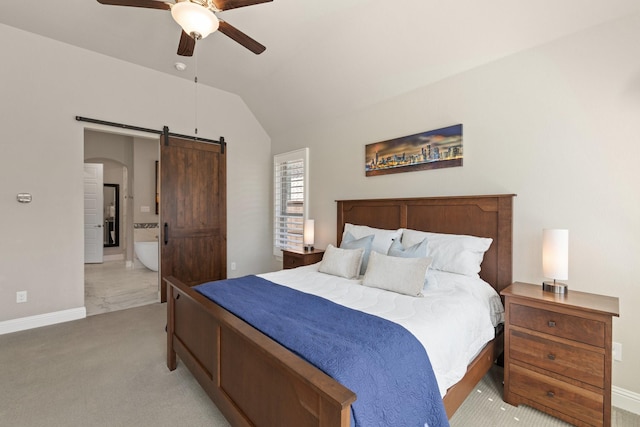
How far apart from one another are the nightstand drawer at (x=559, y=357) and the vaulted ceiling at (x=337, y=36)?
2.30 metres

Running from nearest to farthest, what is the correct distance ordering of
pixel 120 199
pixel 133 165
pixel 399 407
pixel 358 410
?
pixel 358 410 → pixel 399 407 → pixel 133 165 → pixel 120 199

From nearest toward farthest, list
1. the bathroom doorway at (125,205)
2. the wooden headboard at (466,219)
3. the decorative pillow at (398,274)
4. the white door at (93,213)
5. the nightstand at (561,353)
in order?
the nightstand at (561,353), the decorative pillow at (398,274), the wooden headboard at (466,219), the bathroom doorway at (125,205), the white door at (93,213)

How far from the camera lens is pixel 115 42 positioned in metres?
3.39

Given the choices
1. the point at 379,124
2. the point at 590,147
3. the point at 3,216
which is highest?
the point at 379,124

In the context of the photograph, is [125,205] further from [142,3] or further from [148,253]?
[142,3]

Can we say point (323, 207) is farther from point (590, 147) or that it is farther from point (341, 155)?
point (590, 147)

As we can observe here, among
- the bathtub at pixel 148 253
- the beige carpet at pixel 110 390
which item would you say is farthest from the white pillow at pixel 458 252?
the bathtub at pixel 148 253

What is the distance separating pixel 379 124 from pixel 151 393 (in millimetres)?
3425

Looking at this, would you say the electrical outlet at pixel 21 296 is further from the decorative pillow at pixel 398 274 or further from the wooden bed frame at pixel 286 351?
the decorative pillow at pixel 398 274

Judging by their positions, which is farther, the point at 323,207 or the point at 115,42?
the point at 323,207

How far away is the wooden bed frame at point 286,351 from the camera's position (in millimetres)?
1087

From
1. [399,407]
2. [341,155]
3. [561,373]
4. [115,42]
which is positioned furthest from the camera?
[341,155]

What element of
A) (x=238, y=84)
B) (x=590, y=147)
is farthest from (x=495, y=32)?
(x=238, y=84)

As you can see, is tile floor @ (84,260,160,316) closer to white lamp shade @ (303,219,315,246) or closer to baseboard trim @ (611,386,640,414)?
Result: white lamp shade @ (303,219,315,246)
